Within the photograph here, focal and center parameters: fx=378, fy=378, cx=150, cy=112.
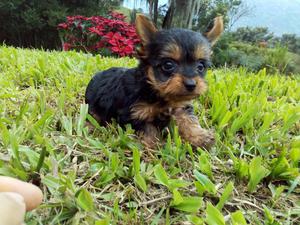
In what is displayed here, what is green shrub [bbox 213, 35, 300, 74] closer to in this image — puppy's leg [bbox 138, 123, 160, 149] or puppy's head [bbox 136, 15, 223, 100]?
puppy's head [bbox 136, 15, 223, 100]

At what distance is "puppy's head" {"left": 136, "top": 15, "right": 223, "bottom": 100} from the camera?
2693 millimetres

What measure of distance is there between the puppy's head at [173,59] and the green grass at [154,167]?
1.06ft

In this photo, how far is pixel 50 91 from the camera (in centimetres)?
366

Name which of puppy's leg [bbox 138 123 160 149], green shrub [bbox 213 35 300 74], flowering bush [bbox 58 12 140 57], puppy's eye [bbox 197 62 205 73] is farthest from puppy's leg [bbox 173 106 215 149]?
green shrub [bbox 213 35 300 74]

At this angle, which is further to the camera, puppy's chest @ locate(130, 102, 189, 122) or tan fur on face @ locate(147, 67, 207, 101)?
puppy's chest @ locate(130, 102, 189, 122)

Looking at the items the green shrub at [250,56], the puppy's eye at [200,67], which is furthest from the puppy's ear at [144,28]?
the green shrub at [250,56]

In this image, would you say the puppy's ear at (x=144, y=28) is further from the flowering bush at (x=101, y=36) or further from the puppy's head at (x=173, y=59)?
the flowering bush at (x=101, y=36)

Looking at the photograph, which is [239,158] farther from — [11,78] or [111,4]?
[111,4]

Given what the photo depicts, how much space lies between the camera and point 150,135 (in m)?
2.80

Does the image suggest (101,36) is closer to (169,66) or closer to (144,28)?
(144,28)

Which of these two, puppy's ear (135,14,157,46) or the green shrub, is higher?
puppy's ear (135,14,157,46)

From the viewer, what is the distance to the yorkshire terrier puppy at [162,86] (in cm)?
273

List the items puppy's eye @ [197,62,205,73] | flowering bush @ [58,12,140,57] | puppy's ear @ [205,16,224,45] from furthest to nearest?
flowering bush @ [58,12,140,57] → puppy's ear @ [205,16,224,45] → puppy's eye @ [197,62,205,73]

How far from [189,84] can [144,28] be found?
611mm
